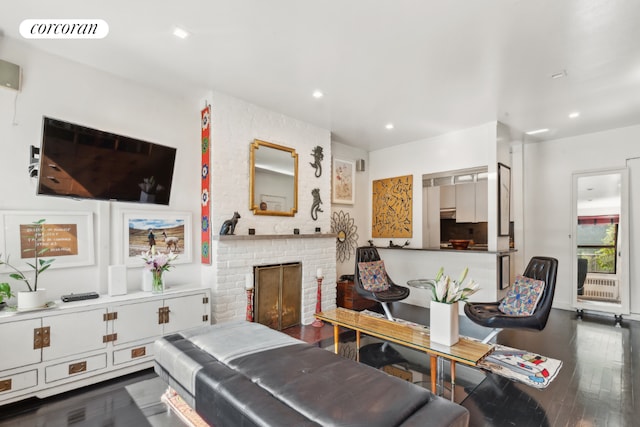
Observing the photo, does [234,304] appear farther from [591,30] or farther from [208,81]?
[591,30]

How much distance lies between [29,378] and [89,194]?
1.48 metres

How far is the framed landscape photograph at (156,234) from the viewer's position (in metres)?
3.07

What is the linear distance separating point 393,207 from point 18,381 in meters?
5.11

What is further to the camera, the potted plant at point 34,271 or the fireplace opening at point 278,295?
the fireplace opening at point 278,295

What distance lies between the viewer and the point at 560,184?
505cm

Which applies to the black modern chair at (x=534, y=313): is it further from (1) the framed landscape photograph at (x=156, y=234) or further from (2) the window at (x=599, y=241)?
(1) the framed landscape photograph at (x=156, y=234)

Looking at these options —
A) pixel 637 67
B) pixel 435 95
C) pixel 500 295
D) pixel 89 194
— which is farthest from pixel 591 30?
pixel 89 194

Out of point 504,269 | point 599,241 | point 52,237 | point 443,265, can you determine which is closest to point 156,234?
point 52,237

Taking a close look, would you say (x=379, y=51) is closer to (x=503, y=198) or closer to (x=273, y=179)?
(x=273, y=179)

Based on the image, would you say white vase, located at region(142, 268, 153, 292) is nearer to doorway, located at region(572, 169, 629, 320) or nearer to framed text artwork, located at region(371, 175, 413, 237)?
framed text artwork, located at region(371, 175, 413, 237)

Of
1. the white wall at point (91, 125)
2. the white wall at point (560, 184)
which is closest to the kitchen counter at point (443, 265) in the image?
the white wall at point (560, 184)

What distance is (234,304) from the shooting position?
355cm

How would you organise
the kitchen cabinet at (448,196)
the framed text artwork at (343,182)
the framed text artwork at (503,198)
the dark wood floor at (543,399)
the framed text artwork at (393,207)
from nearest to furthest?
1. the dark wood floor at (543,399)
2. the framed text artwork at (503,198)
3. the framed text artwork at (343,182)
4. the framed text artwork at (393,207)
5. the kitchen cabinet at (448,196)

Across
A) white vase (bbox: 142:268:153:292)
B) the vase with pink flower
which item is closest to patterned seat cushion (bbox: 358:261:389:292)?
the vase with pink flower
